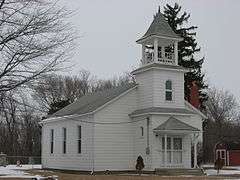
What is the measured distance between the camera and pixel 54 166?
1905 inches

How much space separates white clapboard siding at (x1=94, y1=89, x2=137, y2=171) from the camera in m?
40.3

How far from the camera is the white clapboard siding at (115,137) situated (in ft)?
132

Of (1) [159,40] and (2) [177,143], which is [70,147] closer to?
(2) [177,143]

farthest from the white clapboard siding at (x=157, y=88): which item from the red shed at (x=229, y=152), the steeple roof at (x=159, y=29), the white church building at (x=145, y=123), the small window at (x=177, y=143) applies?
the red shed at (x=229, y=152)

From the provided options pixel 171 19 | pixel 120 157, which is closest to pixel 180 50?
pixel 171 19

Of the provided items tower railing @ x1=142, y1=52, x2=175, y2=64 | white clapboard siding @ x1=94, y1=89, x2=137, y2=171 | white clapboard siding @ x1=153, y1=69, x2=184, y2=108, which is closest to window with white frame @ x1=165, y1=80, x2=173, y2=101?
white clapboard siding @ x1=153, y1=69, x2=184, y2=108

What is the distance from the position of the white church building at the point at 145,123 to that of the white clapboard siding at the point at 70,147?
0.26 feet

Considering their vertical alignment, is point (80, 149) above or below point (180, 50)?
below

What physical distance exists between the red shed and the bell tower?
2123 cm

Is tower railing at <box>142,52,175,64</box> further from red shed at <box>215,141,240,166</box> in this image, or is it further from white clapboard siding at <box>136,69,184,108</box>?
red shed at <box>215,141,240,166</box>

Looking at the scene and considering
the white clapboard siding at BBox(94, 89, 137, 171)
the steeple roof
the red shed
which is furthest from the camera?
the red shed

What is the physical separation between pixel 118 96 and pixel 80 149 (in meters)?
5.54

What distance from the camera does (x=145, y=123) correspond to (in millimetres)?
40656

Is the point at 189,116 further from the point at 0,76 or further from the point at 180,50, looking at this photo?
the point at 0,76
